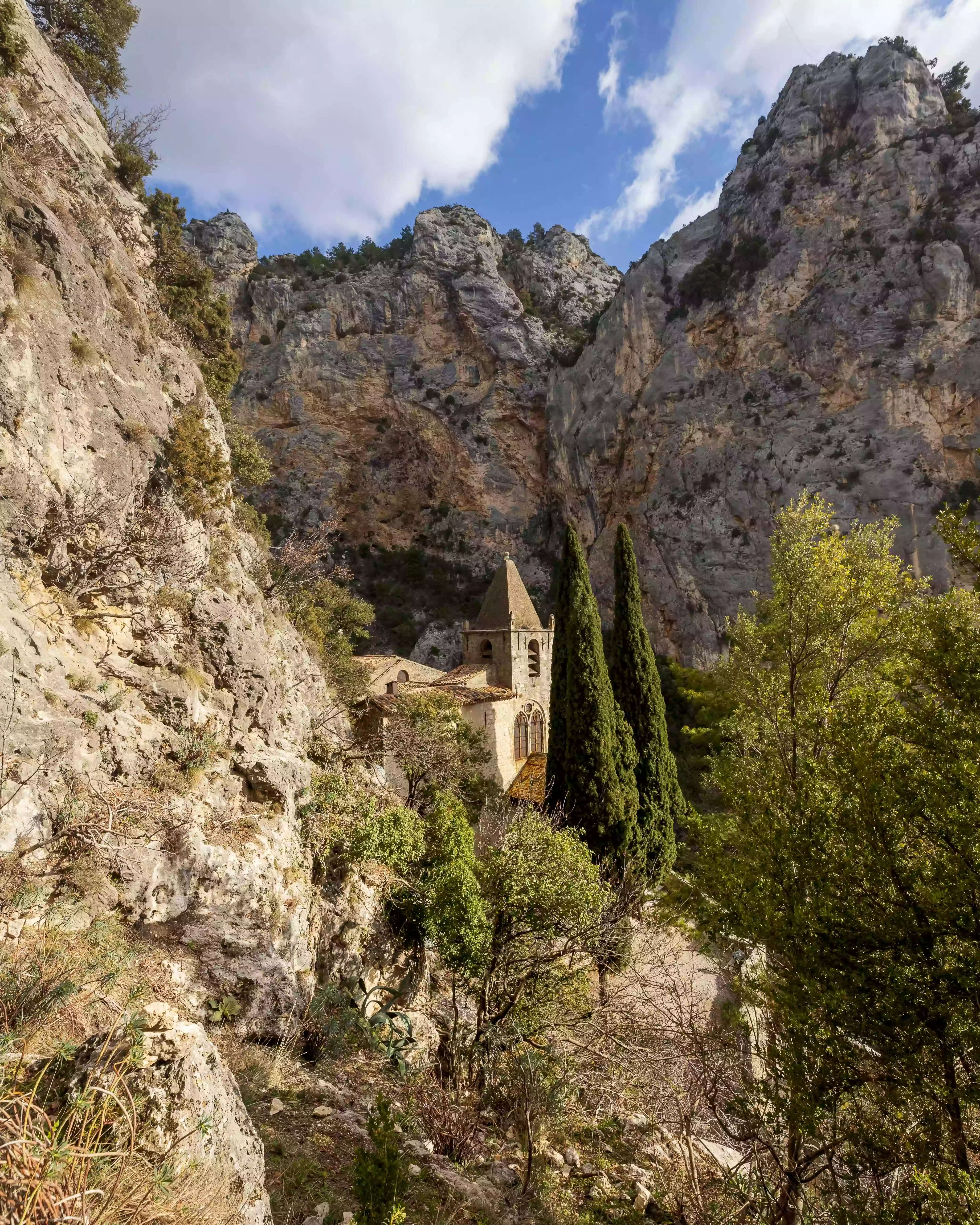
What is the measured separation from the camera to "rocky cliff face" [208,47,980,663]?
1084 inches

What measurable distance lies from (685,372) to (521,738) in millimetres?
24927

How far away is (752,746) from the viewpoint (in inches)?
396

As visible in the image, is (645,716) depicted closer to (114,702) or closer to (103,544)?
(114,702)

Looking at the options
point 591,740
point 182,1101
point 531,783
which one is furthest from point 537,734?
point 182,1101

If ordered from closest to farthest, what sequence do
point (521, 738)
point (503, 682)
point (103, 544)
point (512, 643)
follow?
point (103, 544) < point (521, 738) < point (512, 643) < point (503, 682)

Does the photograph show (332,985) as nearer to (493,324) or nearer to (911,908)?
(911,908)

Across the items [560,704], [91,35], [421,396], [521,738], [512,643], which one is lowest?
[521,738]

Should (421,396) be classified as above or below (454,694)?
above

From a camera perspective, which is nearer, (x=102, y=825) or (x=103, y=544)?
(x=102, y=825)

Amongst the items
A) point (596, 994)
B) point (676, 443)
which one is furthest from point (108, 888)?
point (676, 443)

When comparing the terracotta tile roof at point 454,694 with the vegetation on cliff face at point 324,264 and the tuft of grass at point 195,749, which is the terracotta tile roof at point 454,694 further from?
the vegetation on cliff face at point 324,264

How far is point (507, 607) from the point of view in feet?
72.0

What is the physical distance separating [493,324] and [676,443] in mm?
17344

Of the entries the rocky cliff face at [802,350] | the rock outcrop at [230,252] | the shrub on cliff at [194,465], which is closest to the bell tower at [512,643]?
the rocky cliff face at [802,350]
